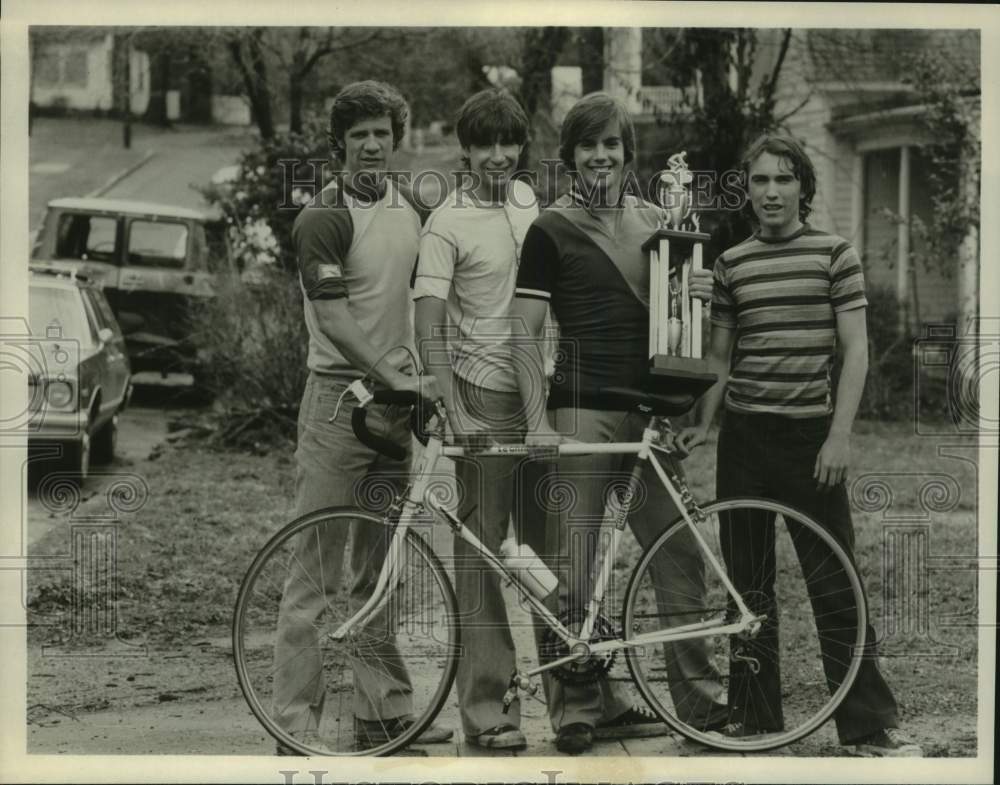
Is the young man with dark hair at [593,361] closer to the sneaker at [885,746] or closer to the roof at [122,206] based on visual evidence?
the sneaker at [885,746]

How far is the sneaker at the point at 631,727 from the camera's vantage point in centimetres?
502

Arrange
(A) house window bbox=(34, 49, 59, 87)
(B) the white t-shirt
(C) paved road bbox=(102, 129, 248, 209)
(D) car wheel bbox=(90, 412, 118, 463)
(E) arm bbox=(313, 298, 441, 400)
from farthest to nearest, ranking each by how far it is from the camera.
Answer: (C) paved road bbox=(102, 129, 248, 209), (D) car wheel bbox=(90, 412, 118, 463), (A) house window bbox=(34, 49, 59, 87), (B) the white t-shirt, (E) arm bbox=(313, 298, 441, 400)

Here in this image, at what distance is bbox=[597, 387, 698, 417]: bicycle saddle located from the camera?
15.8 ft

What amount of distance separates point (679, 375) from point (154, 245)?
2409mm

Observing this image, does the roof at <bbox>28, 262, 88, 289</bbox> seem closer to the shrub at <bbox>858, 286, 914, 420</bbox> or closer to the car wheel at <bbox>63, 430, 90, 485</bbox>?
the car wheel at <bbox>63, 430, 90, 485</bbox>

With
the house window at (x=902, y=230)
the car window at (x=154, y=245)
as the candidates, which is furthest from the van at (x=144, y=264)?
the house window at (x=902, y=230)

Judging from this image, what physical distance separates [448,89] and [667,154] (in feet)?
3.15

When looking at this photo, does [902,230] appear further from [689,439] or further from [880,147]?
[689,439]

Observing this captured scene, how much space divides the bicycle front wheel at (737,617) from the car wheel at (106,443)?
2.03 m

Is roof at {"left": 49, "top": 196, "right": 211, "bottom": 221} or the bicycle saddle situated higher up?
roof at {"left": 49, "top": 196, "right": 211, "bottom": 221}

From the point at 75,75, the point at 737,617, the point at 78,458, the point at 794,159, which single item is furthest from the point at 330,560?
the point at 75,75

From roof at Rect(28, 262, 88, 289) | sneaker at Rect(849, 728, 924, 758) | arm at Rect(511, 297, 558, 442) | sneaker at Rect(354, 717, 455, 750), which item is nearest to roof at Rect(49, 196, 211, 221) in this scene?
roof at Rect(28, 262, 88, 289)

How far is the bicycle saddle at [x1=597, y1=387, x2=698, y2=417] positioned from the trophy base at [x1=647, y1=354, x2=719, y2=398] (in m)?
0.02

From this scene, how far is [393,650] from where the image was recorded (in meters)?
4.82
